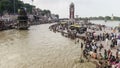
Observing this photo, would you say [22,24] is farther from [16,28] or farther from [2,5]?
[2,5]

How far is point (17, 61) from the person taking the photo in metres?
29.9

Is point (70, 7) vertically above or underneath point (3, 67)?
above

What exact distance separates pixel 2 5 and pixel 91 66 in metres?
91.0

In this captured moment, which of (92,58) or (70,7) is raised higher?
(70,7)

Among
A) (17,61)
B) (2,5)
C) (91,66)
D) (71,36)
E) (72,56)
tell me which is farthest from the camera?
(2,5)

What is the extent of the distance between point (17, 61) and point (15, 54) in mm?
4700

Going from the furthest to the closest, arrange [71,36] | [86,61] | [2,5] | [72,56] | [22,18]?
1. [2,5]
2. [22,18]
3. [71,36]
4. [72,56]
5. [86,61]

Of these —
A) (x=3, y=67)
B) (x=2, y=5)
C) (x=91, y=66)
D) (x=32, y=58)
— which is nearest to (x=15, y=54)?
(x=32, y=58)

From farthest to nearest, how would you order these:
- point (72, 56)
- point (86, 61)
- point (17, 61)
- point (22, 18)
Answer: point (22, 18) < point (72, 56) < point (17, 61) < point (86, 61)

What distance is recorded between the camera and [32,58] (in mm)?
31609

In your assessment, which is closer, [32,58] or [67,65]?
[67,65]

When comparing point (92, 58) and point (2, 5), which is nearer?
point (92, 58)

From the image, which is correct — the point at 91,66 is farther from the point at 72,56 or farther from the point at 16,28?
the point at 16,28

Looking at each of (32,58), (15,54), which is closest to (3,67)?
(32,58)
